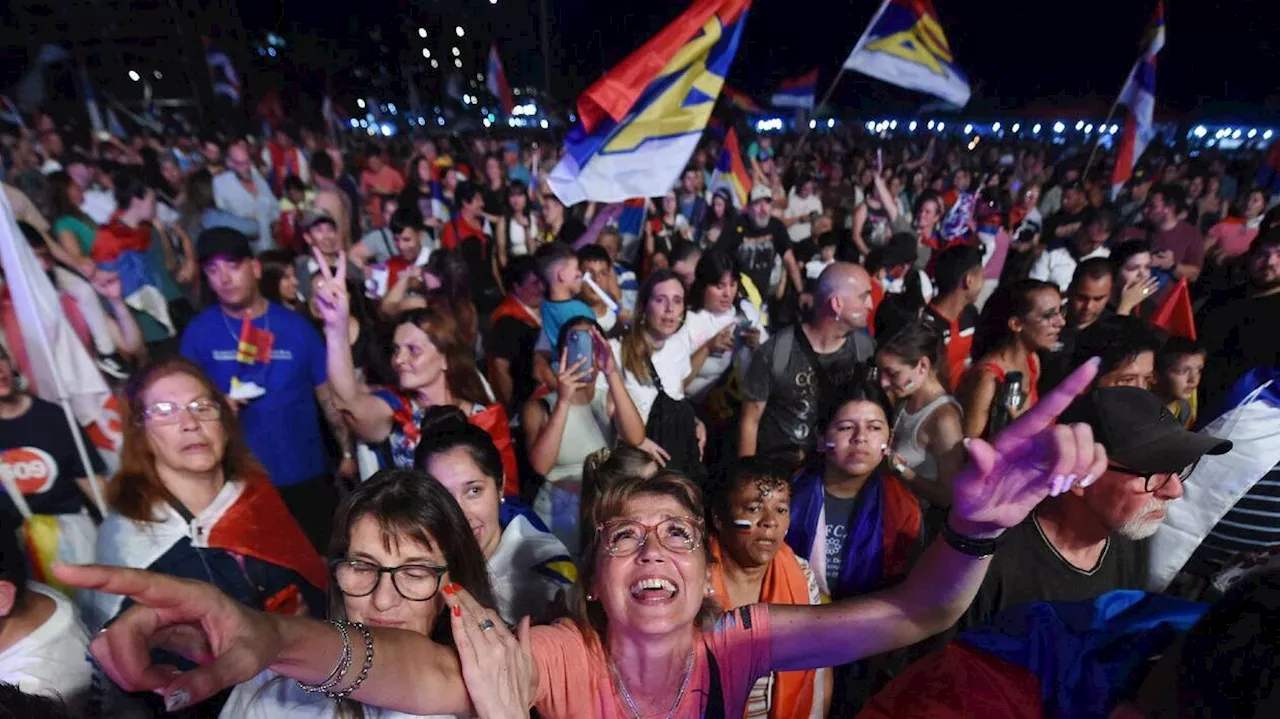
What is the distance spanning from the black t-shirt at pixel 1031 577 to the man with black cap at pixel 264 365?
2.96 meters

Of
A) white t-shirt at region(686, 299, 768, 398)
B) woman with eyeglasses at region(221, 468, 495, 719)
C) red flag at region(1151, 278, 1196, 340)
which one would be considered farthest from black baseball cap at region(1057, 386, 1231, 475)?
white t-shirt at region(686, 299, 768, 398)

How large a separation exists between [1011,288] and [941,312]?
1.96ft

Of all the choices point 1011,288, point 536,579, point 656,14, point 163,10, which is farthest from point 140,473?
point 656,14

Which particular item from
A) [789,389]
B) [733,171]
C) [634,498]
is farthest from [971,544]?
[733,171]

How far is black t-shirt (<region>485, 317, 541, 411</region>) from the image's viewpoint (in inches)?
177

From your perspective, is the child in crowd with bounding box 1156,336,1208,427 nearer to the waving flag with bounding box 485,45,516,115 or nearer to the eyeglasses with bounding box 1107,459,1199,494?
the eyeglasses with bounding box 1107,459,1199,494

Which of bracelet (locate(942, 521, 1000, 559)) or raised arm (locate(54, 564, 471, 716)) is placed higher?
raised arm (locate(54, 564, 471, 716))

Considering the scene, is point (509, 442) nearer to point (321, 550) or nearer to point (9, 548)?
point (321, 550)

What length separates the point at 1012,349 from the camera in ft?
12.2

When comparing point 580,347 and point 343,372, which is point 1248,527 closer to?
point 580,347

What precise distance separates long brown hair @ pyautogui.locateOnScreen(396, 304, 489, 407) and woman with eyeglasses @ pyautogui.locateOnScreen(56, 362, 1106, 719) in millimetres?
1522

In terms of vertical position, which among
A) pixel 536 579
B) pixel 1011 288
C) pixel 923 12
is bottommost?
pixel 536 579

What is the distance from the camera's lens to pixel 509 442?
10.7 ft

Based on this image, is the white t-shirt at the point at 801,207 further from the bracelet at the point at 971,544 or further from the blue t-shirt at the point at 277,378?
the bracelet at the point at 971,544
